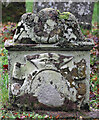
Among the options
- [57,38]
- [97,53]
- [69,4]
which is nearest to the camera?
[57,38]

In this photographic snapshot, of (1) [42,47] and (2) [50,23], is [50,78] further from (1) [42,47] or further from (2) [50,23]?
(2) [50,23]

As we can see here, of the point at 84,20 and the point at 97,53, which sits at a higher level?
the point at 84,20

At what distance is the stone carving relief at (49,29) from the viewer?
3.08 meters

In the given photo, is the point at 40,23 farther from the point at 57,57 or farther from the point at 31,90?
the point at 31,90

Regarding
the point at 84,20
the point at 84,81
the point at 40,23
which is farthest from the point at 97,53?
the point at 40,23

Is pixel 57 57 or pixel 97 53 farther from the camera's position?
pixel 97 53

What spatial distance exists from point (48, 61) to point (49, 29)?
0.42 meters

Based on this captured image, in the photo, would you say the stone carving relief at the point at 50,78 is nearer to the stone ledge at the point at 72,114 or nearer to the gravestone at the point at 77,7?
the stone ledge at the point at 72,114

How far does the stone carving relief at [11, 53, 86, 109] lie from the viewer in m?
3.11

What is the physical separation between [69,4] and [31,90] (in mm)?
3834

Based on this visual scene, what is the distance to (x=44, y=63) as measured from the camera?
3.09 meters

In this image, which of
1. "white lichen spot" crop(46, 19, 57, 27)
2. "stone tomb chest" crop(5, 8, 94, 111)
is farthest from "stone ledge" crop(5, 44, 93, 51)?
"white lichen spot" crop(46, 19, 57, 27)

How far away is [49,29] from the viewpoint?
3.09 m

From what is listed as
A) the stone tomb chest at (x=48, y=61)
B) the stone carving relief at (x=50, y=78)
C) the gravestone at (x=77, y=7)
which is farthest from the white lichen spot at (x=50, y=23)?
the gravestone at (x=77, y=7)
